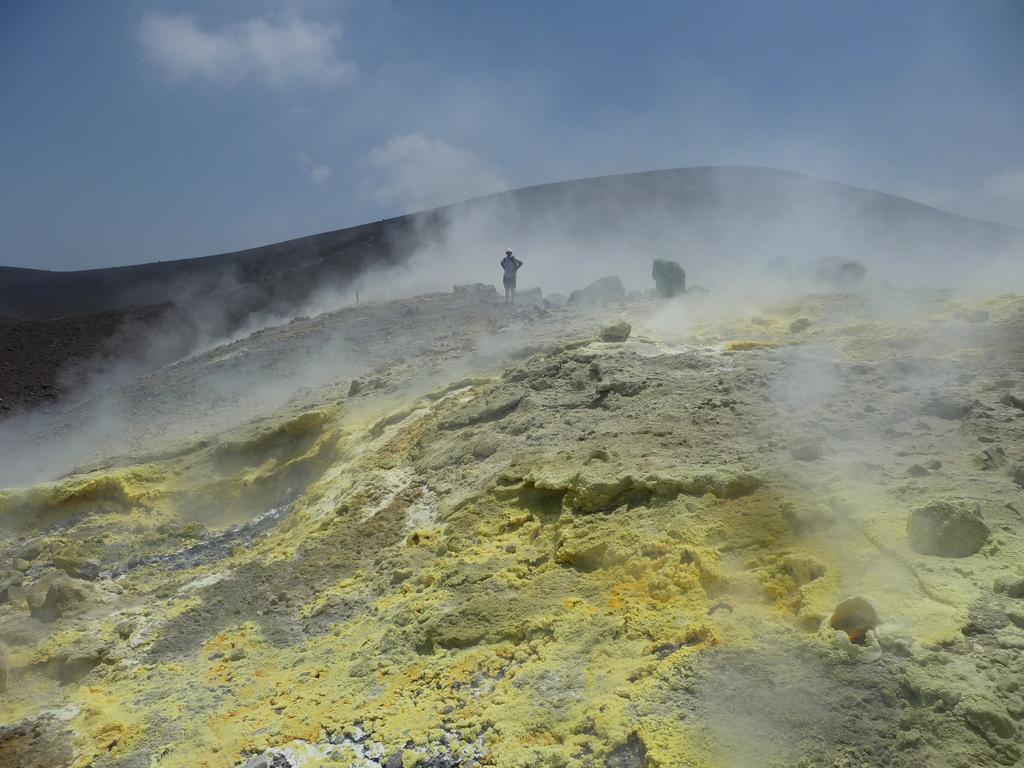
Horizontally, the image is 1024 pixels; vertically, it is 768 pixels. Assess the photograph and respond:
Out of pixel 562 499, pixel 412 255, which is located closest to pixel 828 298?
pixel 562 499

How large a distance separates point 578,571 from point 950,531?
1623 millimetres

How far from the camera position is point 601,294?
12164 millimetres

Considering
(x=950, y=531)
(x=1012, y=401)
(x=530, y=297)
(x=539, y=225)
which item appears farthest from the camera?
(x=539, y=225)

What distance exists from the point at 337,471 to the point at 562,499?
2.40 metres

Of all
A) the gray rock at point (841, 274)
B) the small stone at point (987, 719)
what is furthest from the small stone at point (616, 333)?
the gray rock at point (841, 274)

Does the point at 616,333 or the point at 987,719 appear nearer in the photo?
the point at 987,719

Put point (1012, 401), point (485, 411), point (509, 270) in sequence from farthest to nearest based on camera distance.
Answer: point (509, 270) < point (485, 411) < point (1012, 401)

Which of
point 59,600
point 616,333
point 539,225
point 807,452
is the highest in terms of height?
point 539,225

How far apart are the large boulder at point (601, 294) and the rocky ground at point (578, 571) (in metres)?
4.31

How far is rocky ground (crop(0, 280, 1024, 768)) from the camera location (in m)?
2.74

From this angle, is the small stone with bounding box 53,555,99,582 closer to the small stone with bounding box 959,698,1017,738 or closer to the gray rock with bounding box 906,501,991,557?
the gray rock with bounding box 906,501,991,557

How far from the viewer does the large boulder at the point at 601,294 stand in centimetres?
1173

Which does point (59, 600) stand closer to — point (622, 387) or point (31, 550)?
point (31, 550)

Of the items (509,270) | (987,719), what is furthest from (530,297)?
(987,719)
